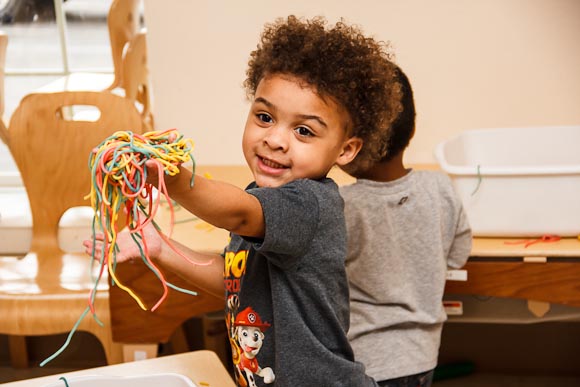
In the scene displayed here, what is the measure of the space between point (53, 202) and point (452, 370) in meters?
1.34

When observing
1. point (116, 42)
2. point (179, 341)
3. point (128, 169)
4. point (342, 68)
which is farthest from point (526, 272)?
point (116, 42)

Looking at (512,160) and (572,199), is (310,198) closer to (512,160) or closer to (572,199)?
(572,199)

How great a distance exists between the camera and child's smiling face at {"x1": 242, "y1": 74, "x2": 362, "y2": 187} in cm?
111

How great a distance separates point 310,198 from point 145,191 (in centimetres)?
24

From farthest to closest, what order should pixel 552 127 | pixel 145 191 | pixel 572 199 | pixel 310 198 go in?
pixel 552 127, pixel 572 199, pixel 310 198, pixel 145 191

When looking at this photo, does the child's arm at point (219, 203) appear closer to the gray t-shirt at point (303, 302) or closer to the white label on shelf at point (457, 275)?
the gray t-shirt at point (303, 302)

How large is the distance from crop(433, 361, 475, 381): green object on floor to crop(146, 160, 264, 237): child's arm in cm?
167

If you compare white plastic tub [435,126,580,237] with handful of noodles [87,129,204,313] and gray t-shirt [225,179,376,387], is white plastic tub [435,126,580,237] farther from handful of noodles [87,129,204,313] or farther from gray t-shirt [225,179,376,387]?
handful of noodles [87,129,204,313]

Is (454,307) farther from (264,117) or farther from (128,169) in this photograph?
(128,169)

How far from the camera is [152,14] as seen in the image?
229 cm

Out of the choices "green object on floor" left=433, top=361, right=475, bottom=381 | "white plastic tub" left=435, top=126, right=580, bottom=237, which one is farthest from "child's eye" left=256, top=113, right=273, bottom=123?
"green object on floor" left=433, top=361, right=475, bottom=381

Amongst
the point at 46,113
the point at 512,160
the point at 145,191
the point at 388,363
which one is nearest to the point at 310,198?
the point at 145,191

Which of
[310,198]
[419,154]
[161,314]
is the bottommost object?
[161,314]

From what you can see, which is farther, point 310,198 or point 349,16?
point 349,16
